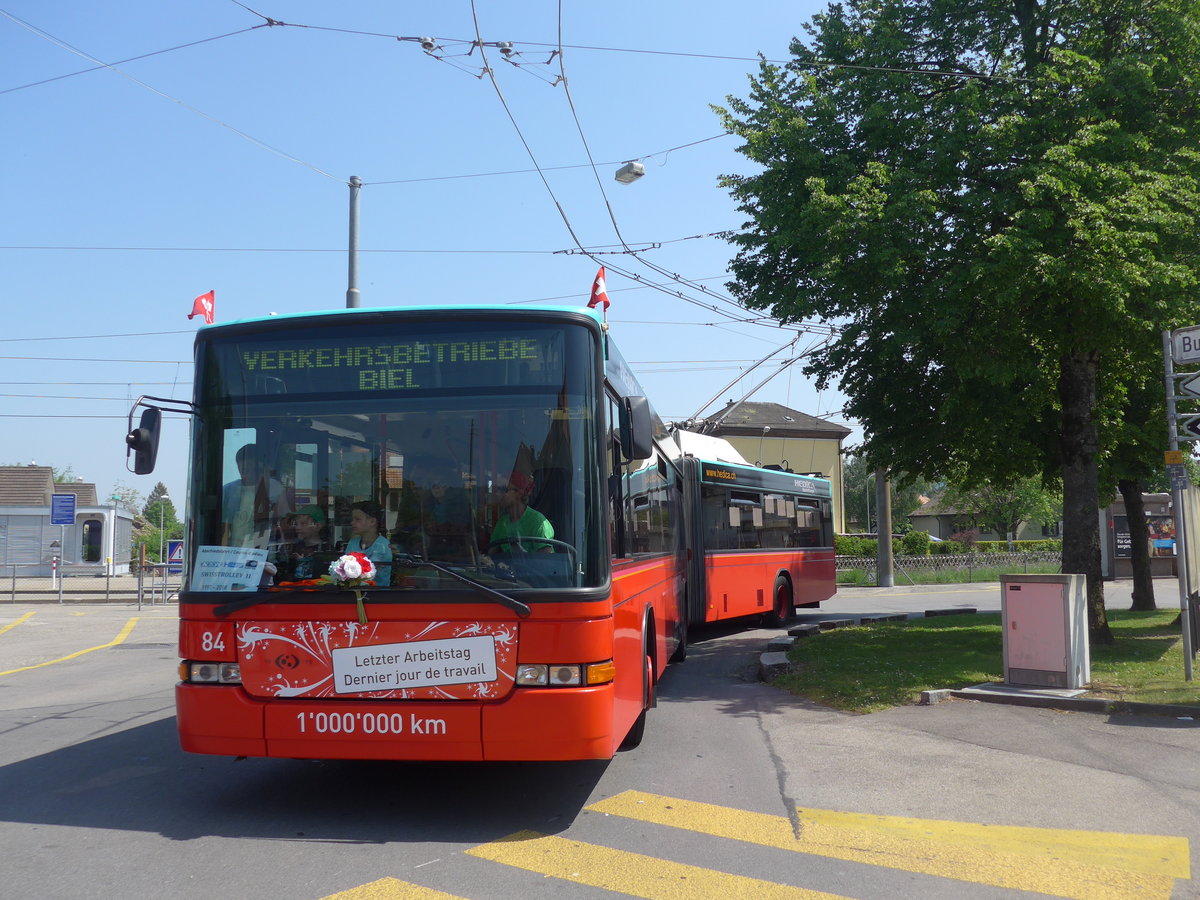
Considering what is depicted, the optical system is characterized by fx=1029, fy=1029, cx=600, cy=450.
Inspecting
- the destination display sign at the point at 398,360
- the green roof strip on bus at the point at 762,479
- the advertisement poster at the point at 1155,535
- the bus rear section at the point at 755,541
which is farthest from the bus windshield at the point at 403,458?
the advertisement poster at the point at 1155,535

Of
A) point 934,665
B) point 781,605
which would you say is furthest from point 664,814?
point 781,605

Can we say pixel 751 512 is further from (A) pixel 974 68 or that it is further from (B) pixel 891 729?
(B) pixel 891 729

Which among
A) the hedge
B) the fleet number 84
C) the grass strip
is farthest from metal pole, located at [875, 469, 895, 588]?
the fleet number 84

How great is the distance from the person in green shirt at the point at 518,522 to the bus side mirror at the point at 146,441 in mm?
2172

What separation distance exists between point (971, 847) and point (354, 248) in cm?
1330

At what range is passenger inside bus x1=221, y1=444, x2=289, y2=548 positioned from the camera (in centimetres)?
593

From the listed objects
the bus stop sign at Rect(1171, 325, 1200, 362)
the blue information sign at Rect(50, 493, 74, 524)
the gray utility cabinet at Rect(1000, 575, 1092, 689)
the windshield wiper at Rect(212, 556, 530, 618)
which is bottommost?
the gray utility cabinet at Rect(1000, 575, 1092, 689)

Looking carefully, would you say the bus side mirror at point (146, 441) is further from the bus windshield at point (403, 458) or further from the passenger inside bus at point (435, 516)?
the passenger inside bus at point (435, 516)

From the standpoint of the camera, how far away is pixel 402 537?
578cm

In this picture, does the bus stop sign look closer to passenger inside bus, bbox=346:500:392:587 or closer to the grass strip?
the grass strip

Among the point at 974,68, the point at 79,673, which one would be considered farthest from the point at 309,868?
the point at 974,68

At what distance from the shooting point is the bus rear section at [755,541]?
50.9 feet

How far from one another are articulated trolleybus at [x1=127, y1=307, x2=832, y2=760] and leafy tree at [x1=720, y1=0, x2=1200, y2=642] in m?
6.68

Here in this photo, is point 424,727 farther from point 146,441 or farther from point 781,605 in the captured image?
point 781,605
